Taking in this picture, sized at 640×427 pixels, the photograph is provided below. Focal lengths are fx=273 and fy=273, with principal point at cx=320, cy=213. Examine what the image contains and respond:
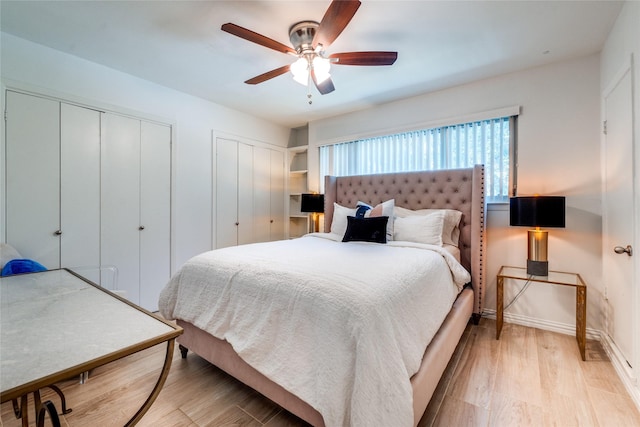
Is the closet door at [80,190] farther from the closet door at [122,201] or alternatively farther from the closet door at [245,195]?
the closet door at [245,195]

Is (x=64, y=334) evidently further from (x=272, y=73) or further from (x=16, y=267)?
(x=272, y=73)

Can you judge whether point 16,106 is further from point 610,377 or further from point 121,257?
point 610,377

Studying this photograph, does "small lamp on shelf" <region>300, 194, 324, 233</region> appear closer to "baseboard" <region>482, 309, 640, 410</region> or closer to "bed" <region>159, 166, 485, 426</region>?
"bed" <region>159, 166, 485, 426</region>

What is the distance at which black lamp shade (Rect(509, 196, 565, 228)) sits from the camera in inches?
88.4

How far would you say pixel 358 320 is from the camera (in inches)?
45.0

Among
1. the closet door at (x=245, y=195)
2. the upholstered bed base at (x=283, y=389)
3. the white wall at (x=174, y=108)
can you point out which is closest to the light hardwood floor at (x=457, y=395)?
the upholstered bed base at (x=283, y=389)

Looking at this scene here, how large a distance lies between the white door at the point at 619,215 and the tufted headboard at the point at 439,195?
0.88 m

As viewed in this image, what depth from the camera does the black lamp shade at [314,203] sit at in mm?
3938

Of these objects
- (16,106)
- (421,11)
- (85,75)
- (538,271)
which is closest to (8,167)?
(16,106)

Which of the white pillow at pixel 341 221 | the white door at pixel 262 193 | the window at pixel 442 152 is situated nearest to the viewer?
the window at pixel 442 152

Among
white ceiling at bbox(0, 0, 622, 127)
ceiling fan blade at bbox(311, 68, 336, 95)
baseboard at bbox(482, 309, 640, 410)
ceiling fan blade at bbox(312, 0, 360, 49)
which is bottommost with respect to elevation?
baseboard at bbox(482, 309, 640, 410)

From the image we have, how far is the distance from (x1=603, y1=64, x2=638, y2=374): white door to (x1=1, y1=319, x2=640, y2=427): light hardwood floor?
345 millimetres

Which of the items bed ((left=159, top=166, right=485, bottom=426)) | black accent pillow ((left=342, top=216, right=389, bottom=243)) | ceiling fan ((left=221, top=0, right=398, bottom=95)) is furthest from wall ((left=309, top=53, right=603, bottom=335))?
ceiling fan ((left=221, top=0, right=398, bottom=95))

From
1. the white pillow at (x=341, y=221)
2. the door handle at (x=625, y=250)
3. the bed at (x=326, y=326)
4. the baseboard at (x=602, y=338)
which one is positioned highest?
the white pillow at (x=341, y=221)
